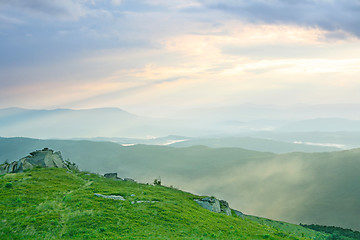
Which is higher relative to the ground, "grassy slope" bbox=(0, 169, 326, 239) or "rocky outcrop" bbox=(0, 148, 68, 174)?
"rocky outcrop" bbox=(0, 148, 68, 174)

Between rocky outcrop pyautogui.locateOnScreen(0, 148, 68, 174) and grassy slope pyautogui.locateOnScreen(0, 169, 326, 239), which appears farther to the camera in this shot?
rocky outcrop pyautogui.locateOnScreen(0, 148, 68, 174)

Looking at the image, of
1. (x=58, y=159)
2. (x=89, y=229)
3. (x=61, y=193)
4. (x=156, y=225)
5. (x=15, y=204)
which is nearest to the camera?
(x=89, y=229)

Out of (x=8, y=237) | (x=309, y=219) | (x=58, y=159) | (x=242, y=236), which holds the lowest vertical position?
(x=309, y=219)

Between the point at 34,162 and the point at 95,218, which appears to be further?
the point at 34,162

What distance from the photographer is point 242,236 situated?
2928cm

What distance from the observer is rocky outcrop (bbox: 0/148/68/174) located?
5403cm

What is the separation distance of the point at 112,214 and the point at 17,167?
37.5m

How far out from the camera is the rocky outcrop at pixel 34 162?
54.0m

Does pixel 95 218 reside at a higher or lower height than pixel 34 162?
lower

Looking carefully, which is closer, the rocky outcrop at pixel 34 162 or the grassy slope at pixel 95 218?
the grassy slope at pixel 95 218

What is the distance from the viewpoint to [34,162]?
194ft

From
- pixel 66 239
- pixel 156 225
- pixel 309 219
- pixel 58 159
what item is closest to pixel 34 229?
pixel 66 239

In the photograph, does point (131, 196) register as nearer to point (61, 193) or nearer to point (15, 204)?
point (61, 193)

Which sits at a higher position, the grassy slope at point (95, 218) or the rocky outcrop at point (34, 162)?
the rocky outcrop at point (34, 162)
